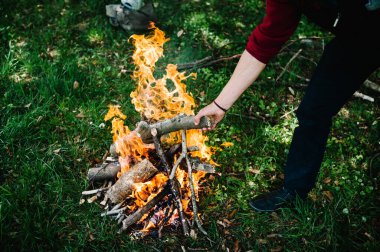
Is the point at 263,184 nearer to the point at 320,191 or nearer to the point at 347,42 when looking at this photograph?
the point at 320,191

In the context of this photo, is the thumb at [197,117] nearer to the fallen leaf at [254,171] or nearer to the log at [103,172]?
the log at [103,172]

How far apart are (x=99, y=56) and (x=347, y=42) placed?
3705 mm

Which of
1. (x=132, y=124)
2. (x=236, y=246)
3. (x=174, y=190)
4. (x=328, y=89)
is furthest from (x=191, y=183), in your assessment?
(x=328, y=89)

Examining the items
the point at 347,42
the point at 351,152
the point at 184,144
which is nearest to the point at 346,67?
the point at 347,42

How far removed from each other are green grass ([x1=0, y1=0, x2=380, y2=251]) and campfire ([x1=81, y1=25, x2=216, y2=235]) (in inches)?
6.0

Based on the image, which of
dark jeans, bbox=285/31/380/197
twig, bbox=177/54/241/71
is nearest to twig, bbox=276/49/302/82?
twig, bbox=177/54/241/71

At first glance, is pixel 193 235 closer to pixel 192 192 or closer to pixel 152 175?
pixel 192 192

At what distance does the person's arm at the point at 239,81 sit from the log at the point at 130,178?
0.77 meters

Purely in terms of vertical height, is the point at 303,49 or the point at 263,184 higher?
the point at 303,49

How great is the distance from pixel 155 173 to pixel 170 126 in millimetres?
527

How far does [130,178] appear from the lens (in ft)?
9.12

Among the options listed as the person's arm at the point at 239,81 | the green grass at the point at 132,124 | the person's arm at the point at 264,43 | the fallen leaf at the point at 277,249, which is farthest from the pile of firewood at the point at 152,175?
the fallen leaf at the point at 277,249

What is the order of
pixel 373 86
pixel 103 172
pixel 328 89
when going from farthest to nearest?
1. pixel 373 86
2. pixel 103 172
3. pixel 328 89

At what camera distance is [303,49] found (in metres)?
4.98
